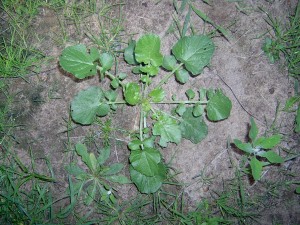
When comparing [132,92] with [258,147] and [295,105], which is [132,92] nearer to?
[258,147]

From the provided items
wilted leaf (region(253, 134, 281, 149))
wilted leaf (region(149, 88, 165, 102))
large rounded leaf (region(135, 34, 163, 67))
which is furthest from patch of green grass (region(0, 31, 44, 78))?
wilted leaf (region(253, 134, 281, 149))

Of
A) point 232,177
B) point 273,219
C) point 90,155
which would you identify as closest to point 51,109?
point 90,155


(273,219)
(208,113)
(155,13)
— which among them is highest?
(155,13)

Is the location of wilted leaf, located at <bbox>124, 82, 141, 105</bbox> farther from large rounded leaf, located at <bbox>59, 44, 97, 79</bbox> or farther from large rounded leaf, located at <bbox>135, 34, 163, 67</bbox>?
large rounded leaf, located at <bbox>59, 44, 97, 79</bbox>

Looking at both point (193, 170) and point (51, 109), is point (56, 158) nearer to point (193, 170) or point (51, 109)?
point (51, 109)

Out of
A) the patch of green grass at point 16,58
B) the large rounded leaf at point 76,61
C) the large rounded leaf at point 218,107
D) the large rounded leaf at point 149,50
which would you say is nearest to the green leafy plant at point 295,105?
the large rounded leaf at point 218,107

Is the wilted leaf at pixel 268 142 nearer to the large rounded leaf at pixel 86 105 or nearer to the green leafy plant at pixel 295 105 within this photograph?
the green leafy plant at pixel 295 105
